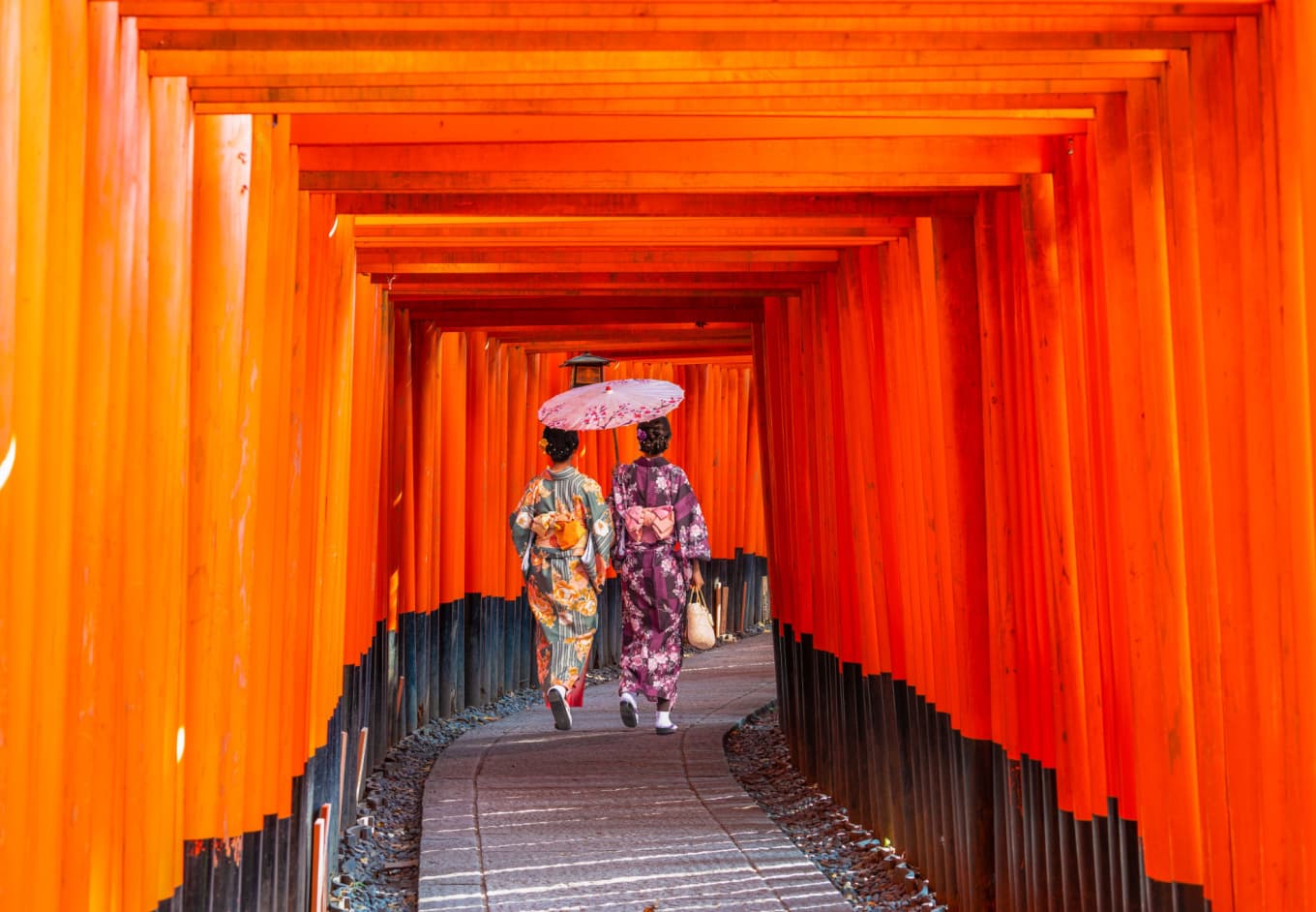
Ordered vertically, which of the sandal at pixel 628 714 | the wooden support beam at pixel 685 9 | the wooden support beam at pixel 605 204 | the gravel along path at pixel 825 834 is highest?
the wooden support beam at pixel 605 204

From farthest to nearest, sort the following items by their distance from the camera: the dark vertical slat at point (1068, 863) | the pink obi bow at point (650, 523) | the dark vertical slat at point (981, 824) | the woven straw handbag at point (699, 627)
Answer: the woven straw handbag at point (699, 627)
the pink obi bow at point (650, 523)
the dark vertical slat at point (981, 824)
the dark vertical slat at point (1068, 863)

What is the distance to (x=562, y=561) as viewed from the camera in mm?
9453

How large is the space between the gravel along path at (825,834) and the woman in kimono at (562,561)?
110cm

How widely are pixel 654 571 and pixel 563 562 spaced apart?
0.57 metres

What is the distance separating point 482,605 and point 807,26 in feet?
25.8

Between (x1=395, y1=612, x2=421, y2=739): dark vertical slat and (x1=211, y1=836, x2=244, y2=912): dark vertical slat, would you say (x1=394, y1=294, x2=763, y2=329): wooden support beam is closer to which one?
(x1=395, y1=612, x2=421, y2=739): dark vertical slat

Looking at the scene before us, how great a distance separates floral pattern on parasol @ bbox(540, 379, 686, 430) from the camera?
29.9 feet

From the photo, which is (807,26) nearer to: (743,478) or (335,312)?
(335,312)

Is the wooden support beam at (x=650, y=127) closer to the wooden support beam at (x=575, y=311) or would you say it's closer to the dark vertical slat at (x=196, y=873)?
the dark vertical slat at (x=196, y=873)

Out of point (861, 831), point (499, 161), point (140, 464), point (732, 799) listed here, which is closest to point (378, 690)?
point (732, 799)

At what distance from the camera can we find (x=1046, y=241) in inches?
179

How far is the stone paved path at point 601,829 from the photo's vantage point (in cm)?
548

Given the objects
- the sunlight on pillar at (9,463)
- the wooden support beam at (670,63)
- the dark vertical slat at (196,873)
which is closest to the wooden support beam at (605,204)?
the wooden support beam at (670,63)

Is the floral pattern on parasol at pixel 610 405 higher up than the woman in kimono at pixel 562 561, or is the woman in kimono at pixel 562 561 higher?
the floral pattern on parasol at pixel 610 405
